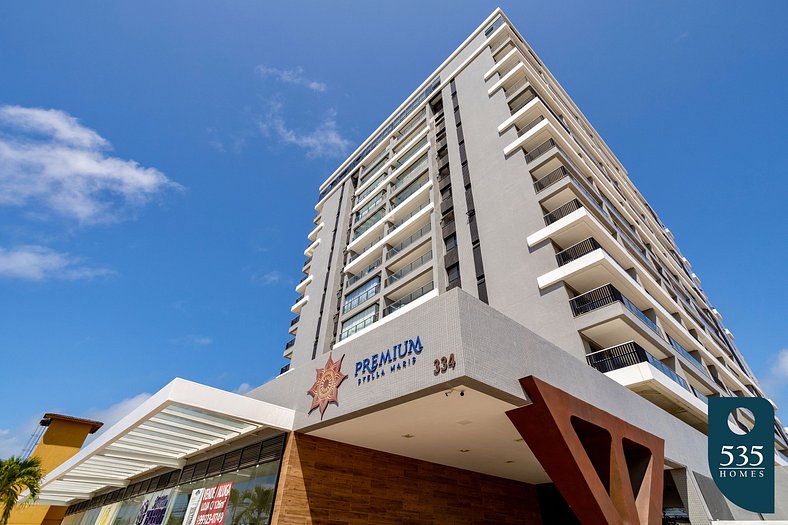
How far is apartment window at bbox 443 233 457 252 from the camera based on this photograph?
27908mm

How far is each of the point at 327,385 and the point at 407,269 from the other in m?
19.9

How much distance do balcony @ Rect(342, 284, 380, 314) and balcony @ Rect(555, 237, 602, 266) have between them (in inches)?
550

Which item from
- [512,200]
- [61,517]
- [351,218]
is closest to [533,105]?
[512,200]

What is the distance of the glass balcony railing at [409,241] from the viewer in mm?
30938

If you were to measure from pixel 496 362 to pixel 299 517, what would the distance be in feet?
20.9

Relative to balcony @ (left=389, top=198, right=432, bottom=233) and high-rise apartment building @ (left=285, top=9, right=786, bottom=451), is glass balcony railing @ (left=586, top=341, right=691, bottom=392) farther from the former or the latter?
balcony @ (left=389, top=198, right=432, bottom=233)

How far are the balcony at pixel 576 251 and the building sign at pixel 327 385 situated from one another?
13829 millimetres

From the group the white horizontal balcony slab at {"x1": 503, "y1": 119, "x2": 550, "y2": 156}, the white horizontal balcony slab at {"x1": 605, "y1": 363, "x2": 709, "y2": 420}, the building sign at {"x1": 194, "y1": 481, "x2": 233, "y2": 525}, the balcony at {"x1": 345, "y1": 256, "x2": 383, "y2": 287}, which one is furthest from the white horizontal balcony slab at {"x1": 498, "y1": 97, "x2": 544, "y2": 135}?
the building sign at {"x1": 194, "y1": 481, "x2": 233, "y2": 525}

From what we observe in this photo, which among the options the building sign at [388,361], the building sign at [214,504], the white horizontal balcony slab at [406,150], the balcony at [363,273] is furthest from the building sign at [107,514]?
the white horizontal balcony slab at [406,150]

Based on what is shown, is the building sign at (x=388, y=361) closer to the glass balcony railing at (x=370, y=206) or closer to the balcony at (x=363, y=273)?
the balcony at (x=363, y=273)

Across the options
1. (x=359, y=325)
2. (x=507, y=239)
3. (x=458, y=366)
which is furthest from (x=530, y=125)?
(x=458, y=366)

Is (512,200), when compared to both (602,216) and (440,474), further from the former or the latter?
(440,474)

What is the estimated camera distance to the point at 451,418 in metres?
10.6

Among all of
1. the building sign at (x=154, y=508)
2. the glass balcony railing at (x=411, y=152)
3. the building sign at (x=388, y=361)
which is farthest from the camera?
the glass balcony railing at (x=411, y=152)
